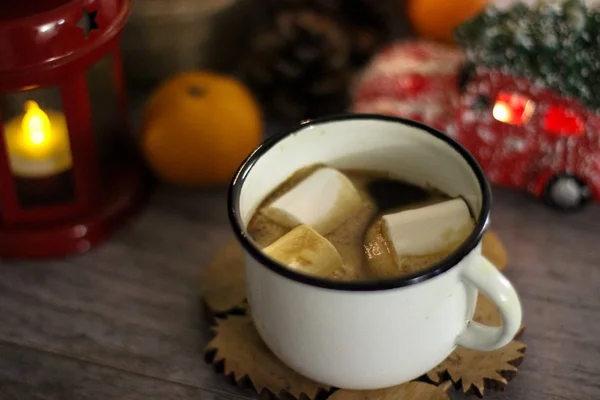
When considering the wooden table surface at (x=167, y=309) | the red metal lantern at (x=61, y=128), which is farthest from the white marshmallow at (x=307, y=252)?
the red metal lantern at (x=61, y=128)

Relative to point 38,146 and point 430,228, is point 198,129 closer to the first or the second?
point 38,146

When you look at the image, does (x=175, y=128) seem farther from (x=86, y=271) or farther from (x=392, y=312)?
(x=392, y=312)

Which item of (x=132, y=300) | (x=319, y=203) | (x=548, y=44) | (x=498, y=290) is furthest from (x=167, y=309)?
(x=548, y=44)

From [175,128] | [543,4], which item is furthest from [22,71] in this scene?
[543,4]

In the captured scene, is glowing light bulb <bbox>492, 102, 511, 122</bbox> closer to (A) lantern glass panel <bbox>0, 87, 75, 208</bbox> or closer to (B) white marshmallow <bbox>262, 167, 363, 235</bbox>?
(B) white marshmallow <bbox>262, 167, 363, 235</bbox>

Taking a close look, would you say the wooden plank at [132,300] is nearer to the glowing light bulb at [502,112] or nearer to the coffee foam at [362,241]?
the coffee foam at [362,241]
